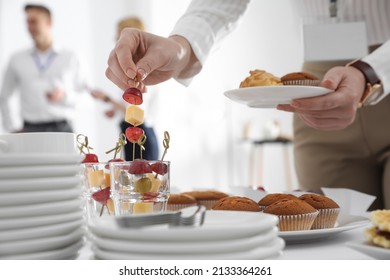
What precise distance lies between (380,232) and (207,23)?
880mm

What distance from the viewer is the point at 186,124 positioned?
21.0ft

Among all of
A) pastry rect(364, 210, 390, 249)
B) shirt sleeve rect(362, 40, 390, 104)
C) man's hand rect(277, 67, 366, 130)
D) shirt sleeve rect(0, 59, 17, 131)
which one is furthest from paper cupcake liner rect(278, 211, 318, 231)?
shirt sleeve rect(0, 59, 17, 131)

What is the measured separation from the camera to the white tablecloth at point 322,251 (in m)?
0.70

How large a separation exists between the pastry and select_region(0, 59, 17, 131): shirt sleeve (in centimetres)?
458

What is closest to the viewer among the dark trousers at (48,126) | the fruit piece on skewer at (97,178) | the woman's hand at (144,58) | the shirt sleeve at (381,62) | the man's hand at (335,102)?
the fruit piece on skewer at (97,178)

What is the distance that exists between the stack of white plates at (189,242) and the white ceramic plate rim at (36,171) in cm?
10

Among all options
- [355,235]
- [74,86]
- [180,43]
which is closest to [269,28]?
[74,86]

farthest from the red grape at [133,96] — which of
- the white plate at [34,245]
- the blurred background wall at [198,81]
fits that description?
the blurred background wall at [198,81]

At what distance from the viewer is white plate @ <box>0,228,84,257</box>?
602mm

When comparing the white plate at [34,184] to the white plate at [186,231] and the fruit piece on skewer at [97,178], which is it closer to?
the white plate at [186,231]

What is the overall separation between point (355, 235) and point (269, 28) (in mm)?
4990

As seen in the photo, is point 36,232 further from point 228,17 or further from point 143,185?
point 228,17
